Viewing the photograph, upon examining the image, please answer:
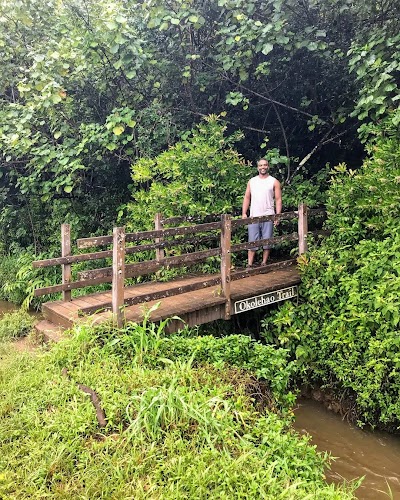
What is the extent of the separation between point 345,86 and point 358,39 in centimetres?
176

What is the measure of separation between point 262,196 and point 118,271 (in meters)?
3.11

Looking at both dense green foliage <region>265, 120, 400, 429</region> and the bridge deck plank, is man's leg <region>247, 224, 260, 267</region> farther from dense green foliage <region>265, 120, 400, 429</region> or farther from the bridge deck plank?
dense green foliage <region>265, 120, 400, 429</region>

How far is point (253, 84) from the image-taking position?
8984mm

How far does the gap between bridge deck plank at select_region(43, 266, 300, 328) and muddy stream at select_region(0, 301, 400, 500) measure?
70.9 inches

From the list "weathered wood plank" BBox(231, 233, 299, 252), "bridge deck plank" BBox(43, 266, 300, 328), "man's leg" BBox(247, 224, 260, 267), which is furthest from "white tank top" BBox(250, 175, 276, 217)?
"bridge deck plank" BBox(43, 266, 300, 328)

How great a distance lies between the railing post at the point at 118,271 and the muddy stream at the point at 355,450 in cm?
286

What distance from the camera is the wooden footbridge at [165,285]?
16.3ft

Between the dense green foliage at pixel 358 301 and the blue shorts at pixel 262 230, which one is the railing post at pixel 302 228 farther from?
the blue shorts at pixel 262 230

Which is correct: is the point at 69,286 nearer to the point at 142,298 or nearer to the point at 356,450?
the point at 142,298

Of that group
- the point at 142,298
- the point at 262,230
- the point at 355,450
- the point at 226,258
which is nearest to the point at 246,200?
the point at 262,230

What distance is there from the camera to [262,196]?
22.8 ft

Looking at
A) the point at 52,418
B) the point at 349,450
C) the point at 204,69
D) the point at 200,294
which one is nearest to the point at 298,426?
the point at 349,450

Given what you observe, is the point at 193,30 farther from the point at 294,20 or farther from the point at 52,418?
the point at 52,418

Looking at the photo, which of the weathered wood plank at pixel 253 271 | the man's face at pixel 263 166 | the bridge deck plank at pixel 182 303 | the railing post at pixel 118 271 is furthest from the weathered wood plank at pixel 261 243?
the railing post at pixel 118 271
